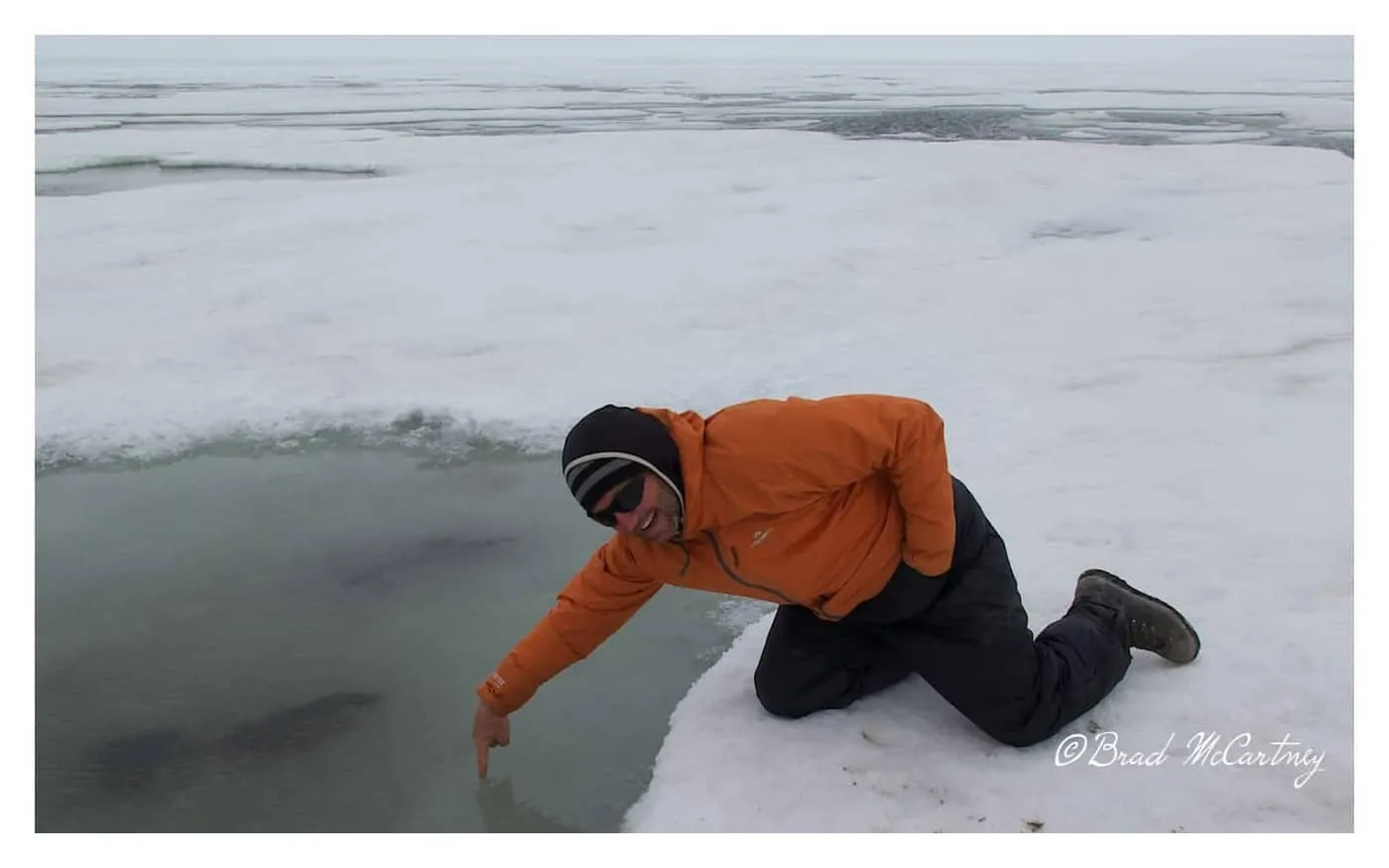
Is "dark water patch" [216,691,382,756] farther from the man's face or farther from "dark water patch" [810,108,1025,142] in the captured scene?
"dark water patch" [810,108,1025,142]

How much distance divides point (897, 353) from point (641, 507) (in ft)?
8.54

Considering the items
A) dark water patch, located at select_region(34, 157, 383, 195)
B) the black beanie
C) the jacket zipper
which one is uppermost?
dark water patch, located at select_region(34, 157, 383, 195)

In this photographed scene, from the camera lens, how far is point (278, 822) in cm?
214

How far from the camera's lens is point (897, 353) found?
423 centimetres

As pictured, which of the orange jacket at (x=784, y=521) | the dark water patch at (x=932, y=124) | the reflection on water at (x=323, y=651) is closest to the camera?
the orange jacket at (x=784, y=521)

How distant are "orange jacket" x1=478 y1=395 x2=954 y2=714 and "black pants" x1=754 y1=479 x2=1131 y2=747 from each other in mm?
78

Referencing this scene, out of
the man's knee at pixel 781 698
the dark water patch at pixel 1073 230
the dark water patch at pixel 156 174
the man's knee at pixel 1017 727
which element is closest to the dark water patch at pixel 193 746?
the man's knee at pixel 781 698

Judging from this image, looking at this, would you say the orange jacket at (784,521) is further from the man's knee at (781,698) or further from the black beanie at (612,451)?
the man's knee at (781,698)

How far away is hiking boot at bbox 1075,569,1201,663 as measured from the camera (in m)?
2.33

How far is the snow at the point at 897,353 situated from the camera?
2139 mm

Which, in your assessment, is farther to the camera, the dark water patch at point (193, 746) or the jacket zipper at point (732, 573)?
the dark water patch at point (193, 746)

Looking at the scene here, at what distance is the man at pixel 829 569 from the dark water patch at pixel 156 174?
21.9 feet

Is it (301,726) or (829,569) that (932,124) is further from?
(301,726)

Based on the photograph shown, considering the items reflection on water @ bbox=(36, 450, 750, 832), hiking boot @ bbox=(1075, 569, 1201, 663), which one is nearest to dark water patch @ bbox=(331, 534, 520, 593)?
reflection on water @ bbox=(36, 450, 750, 832)
